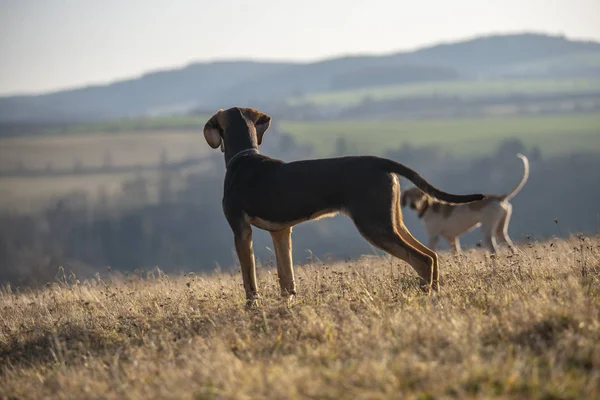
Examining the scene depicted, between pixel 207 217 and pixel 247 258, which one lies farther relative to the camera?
pixel 207 217

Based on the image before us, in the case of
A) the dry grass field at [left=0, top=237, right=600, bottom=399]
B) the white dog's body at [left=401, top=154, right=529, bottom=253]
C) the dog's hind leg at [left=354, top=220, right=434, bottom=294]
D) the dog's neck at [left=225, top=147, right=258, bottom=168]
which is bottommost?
the white dog's body at [left=401, top=154, right=529, bottom=253]

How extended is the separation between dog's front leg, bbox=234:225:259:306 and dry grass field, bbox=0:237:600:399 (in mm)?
169

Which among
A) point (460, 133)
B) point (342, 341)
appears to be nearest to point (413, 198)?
point (342, 341)

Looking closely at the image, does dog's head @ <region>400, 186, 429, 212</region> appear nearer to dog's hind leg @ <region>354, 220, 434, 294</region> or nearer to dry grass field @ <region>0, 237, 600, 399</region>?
dry grass field @ <region>0, 237, 600, 399</region>

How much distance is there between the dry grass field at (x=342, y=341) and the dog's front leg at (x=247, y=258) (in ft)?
0.56

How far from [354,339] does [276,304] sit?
70.1 inches

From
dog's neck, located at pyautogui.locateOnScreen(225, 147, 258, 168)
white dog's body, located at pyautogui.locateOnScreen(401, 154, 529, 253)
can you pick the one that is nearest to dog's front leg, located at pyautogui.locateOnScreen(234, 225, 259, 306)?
dog's neck, located at pyautogui.locateOnScreen(225, 147, 258, 168)

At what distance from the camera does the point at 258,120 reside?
29.0ft

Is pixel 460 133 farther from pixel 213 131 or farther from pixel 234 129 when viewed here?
pixel 234 129

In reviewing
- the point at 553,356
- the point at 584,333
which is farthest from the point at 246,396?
the point at 584,333

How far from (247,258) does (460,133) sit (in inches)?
5065

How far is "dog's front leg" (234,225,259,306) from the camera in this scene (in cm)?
771

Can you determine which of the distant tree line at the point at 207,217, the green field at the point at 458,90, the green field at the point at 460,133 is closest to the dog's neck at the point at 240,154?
the distant tree line at the point at 207,217

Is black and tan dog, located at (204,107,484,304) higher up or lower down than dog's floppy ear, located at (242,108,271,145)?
lower down
